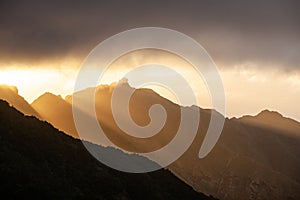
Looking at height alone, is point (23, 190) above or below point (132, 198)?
below

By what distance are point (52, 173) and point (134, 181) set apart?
18.8m

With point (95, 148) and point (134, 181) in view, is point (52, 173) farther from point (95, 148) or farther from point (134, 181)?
point (95, 148)

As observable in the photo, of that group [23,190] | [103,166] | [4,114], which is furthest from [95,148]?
[23,190]

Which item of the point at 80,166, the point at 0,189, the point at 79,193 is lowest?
the point at 0,189

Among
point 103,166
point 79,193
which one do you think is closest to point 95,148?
point 103,166

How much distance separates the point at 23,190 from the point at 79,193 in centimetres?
1030

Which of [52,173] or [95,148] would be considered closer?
[52,173]

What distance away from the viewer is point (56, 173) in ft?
245

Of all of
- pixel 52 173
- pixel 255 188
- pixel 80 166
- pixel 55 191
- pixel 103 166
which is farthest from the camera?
pixel 255 188

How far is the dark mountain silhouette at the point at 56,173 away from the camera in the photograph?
66.2m

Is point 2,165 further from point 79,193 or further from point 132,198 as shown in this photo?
point 132,198

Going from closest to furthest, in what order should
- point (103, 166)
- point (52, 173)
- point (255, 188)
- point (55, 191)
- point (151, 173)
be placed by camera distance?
point (55, 191)
point (52, 173)
point (103, 166)
point (151, 173)
point (255, 188)

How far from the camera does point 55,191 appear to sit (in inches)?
2603

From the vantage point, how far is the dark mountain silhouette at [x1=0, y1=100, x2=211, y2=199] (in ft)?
217
